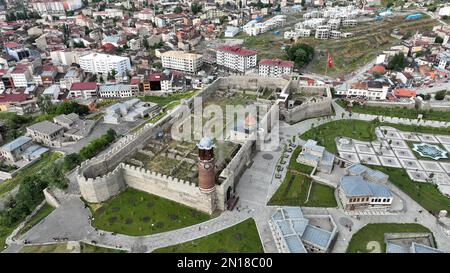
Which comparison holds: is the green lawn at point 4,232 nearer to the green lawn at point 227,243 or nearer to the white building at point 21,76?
the green lawn at point 227,243

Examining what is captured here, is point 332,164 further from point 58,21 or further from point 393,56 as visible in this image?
point 58,21

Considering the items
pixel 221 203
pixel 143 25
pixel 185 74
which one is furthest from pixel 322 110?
pixel 143 25

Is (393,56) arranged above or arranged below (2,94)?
above

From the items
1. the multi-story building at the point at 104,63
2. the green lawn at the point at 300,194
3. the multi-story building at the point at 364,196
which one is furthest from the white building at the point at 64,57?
the multi-story building at the point at 364,196

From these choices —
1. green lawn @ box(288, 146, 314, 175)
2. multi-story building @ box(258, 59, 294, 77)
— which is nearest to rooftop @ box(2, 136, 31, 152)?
green lawn @ box(288, 146, 314, 175)

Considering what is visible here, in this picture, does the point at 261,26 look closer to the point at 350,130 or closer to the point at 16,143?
the point at 350,130

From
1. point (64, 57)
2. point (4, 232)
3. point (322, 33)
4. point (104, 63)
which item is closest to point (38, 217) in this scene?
point (4, 232)

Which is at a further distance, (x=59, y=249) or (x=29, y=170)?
(x=29, y=170)
